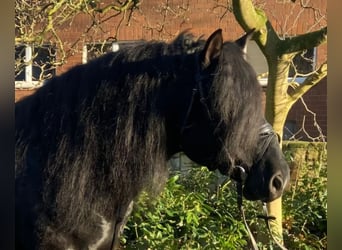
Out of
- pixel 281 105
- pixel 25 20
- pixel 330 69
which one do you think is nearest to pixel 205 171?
pixel 281 105

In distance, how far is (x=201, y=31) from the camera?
6.77 m

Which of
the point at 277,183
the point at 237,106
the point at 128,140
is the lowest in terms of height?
the point at 277,183

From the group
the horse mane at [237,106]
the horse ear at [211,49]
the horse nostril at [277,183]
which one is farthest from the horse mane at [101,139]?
the horse nostril at [277,183]

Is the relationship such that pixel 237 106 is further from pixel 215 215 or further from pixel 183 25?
pixel 183 25

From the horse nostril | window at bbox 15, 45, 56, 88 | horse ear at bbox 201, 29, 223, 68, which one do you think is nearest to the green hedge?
the horse nostril

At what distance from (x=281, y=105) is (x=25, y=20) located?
9.60ft

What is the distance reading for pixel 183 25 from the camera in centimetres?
675

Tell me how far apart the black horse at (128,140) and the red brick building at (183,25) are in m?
3.53

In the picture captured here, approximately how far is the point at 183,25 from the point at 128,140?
4556mm

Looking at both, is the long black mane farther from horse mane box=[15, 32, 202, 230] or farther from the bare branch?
the bare branch

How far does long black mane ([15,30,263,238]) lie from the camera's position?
2.38 m

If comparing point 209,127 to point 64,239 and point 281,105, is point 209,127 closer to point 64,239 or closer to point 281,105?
point 64,239

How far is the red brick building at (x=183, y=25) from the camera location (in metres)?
6.13

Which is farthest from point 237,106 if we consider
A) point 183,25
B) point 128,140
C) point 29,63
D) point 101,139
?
point 183,25
